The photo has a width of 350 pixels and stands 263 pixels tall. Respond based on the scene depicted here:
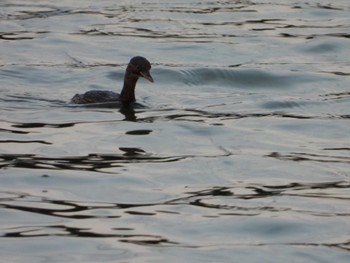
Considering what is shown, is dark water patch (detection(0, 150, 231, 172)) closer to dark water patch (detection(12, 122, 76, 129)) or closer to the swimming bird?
dark water patch (detection(12, 122, 76, 129))

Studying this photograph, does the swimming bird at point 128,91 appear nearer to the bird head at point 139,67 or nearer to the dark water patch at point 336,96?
the bird head at point 139,67

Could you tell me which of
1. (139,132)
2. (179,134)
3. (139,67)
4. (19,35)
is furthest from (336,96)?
(19,35)

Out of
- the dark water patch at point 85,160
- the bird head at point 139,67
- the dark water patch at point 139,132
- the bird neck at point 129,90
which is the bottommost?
the dark water patch at point 139,132

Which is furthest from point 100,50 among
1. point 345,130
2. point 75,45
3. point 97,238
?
point 97,238

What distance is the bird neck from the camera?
15.7m

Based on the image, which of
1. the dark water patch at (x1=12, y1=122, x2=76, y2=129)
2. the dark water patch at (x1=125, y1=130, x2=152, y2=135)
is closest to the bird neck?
the dark water patch at (x1=12, y1=122, x2=76, y2=129)

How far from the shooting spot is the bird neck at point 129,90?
51.6 ft

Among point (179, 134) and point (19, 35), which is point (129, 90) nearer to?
point (179, 134)

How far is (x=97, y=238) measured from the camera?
9.95m

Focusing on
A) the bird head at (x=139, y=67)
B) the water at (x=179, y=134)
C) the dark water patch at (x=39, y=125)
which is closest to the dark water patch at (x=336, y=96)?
the water at (x=179, y=134)

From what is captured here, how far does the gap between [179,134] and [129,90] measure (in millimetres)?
1797

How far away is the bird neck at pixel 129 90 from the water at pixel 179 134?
210mm

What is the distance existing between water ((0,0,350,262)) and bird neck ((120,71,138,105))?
21cm

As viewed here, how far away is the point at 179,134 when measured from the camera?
1416 cm
